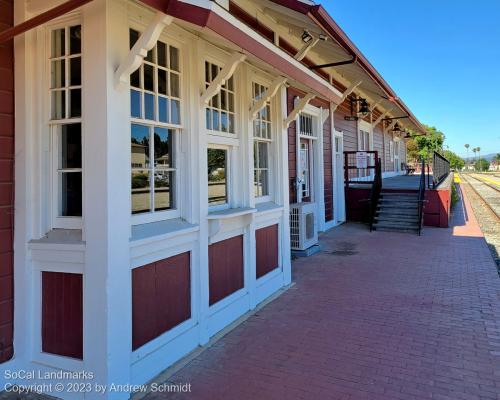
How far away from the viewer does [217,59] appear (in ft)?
13.4

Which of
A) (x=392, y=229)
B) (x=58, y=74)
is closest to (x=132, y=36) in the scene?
(x=58, y=74)

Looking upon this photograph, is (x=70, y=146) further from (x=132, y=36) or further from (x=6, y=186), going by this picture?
(x=132, y=36)

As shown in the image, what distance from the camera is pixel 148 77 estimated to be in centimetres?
318

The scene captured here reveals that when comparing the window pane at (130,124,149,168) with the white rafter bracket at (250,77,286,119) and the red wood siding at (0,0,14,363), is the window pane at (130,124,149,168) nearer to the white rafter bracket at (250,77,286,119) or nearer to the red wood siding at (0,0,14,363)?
the red wood siding at (0,0,14,363)

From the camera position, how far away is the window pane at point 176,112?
342cm

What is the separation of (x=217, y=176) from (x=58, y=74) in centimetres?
185

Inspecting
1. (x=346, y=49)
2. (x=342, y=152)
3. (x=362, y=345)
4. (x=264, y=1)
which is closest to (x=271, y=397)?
(x=362, y=345)

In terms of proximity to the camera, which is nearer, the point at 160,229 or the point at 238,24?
the point at 238,24

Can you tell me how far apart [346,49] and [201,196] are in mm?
4379

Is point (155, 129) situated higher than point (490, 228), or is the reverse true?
point (155, 129)

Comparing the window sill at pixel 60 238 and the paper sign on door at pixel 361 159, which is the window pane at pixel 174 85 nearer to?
the window sill at pixel 60 238

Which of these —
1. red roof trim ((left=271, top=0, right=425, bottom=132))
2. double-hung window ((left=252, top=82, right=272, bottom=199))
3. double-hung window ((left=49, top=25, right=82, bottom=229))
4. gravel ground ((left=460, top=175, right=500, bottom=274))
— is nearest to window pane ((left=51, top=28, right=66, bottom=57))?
double-hung window ((left=49, top=25, right=82, bottom=229))

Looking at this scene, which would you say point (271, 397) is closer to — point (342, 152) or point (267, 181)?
point (267, 181)

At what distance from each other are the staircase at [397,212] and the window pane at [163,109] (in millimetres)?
8317
